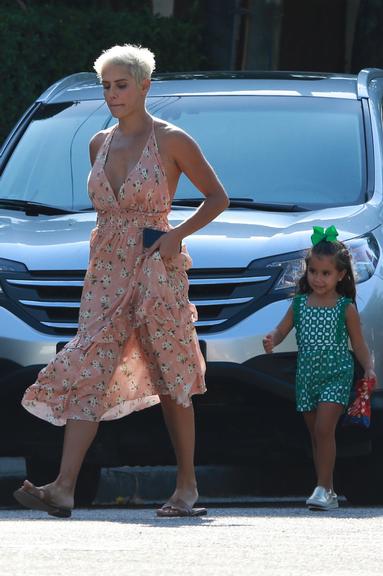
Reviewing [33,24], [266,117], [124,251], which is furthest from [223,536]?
[33,24]

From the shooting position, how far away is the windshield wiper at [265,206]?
318 inches

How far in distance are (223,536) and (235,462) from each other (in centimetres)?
175

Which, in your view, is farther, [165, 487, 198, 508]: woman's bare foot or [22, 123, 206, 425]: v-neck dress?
[165, 487, 198, 508]: woman's bare foot

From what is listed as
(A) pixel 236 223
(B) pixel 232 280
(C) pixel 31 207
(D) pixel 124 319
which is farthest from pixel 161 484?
(D) pixel 124 319

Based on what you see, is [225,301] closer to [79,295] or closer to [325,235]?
[325,235]

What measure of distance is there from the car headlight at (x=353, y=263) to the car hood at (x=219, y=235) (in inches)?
1.4

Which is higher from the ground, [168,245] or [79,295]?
[168,245]

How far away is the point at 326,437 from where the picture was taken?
740 centimetres

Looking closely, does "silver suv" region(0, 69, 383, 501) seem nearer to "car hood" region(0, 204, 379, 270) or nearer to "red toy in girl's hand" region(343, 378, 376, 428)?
"car hood" region(0, 204, 379, 270)

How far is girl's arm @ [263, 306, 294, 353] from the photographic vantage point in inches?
288

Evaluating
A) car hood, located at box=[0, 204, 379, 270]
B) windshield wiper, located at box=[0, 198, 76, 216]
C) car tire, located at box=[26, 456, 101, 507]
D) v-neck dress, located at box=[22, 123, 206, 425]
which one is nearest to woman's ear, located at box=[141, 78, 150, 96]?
v-neck dress, located at box=[22, 123, 206, 425]

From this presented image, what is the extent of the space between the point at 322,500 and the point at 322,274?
88cm

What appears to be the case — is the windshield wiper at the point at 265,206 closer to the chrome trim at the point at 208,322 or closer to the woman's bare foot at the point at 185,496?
the chrome trim at the point at 208,322

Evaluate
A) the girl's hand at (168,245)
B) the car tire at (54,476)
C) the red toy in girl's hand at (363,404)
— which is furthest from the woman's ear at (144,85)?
the car tire at (54,476)
